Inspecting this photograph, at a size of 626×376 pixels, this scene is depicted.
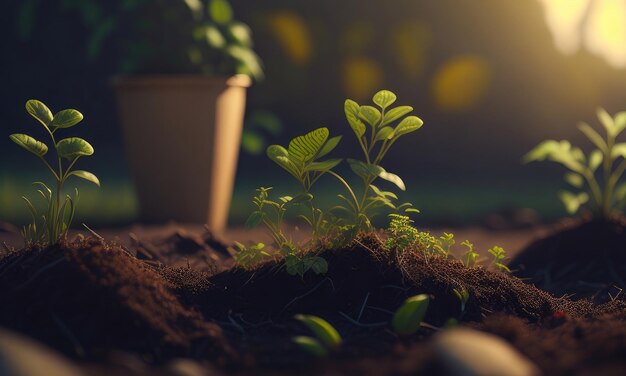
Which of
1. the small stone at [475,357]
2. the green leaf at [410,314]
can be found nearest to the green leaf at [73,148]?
the green leaf at [410,314]

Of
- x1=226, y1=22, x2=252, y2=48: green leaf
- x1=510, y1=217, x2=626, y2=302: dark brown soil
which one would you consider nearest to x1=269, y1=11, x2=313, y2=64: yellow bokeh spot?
x1=226, y1=22, x2=252, y2=48: green leaf

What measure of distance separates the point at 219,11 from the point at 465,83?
11.0 feet

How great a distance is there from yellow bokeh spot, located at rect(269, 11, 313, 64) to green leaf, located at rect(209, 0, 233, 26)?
230 centimetres

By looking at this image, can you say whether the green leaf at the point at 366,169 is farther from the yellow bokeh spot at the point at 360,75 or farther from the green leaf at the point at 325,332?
the yellow bokeh spot at the point at 360,75

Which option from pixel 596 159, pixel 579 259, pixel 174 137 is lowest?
pixel 579 259

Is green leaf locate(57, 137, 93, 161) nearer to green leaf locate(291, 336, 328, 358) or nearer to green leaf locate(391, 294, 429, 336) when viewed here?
green leaf locate(291, 336, 328, 358)

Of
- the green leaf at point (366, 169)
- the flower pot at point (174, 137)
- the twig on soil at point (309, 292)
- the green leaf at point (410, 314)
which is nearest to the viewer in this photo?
the green leaf at point (410, 314)

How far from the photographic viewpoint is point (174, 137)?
486cm

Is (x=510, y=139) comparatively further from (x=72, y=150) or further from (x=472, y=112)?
(x=72, y=150)

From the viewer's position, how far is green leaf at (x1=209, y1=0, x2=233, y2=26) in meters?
4.92

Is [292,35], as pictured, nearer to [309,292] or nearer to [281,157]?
[281,157]

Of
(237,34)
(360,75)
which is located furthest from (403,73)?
(237,34)

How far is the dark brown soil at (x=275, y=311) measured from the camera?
208 centimetres

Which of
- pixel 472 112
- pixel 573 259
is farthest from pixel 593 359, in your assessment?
pixel 472 112
